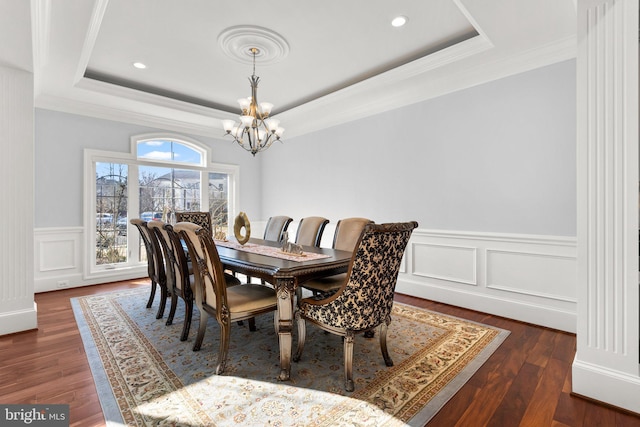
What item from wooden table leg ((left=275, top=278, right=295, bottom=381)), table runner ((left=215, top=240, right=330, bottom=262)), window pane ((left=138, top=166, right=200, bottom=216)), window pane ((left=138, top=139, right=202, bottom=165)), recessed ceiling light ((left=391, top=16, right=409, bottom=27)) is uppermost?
recessed ceiling light ((left=391, top=16, right=409, bottom=27))

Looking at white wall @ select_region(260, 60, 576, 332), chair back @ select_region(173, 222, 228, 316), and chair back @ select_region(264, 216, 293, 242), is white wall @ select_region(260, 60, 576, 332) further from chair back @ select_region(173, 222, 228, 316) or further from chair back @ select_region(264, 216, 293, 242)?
chair back @ select_region(173, 222, 228, 316)

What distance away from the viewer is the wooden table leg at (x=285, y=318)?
1999 mm

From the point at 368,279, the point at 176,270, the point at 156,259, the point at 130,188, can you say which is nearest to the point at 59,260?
the point at 130,188

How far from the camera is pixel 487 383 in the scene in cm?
199

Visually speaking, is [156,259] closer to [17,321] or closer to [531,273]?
[17,321]

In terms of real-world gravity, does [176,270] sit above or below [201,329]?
above

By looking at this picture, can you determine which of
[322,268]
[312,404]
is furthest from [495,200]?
[312,404]

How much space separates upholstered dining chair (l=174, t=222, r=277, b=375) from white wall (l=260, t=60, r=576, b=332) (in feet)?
7.53

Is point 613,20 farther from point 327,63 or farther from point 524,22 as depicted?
point 327,63

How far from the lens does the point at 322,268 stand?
7.36 ft

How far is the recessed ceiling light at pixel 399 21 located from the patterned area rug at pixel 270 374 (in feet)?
9.13

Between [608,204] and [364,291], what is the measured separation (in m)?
1.46

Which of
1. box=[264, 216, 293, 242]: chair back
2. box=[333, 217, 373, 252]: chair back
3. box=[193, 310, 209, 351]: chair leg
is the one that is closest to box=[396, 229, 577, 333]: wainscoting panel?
box=[333, 217, 373, 252]: chair back

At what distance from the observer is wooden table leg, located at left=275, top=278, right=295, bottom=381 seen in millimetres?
1999
